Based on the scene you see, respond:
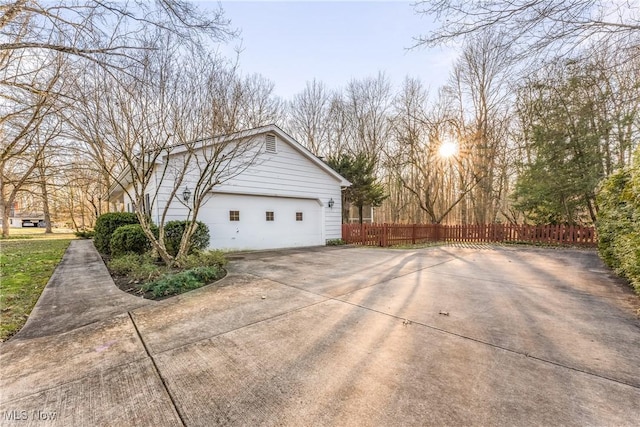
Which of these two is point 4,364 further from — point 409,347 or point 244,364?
point 409,347

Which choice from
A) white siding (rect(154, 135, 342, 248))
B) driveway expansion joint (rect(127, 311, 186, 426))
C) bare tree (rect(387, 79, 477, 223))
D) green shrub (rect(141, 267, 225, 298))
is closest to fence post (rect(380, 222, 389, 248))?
white siding (rect(154, 135, 342, 248))

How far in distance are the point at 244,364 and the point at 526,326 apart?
3.18m

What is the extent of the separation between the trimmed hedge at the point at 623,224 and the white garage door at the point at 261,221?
28.2 ft

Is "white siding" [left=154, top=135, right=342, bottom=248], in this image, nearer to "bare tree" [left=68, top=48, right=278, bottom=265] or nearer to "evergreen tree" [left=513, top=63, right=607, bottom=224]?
"bare tree" [left=68, top=48, right=278, bottom=265]

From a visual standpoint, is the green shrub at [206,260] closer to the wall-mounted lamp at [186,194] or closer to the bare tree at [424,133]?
the wall-mounted lamp at [186,194]

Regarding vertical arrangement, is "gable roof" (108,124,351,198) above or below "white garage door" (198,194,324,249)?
→ above

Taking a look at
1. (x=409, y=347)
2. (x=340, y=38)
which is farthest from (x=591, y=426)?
(x=340, y=38)

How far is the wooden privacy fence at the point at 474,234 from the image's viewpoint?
1128 centimetres

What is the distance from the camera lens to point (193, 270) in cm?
520

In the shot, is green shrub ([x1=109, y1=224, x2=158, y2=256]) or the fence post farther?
the fence post

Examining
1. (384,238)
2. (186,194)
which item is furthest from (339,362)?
(384,238)

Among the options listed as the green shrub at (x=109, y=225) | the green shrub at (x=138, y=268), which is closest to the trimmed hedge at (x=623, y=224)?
the green shrub at (x=138, y=268)

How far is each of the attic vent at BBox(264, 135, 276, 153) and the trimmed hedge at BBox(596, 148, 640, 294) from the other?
9.11m
